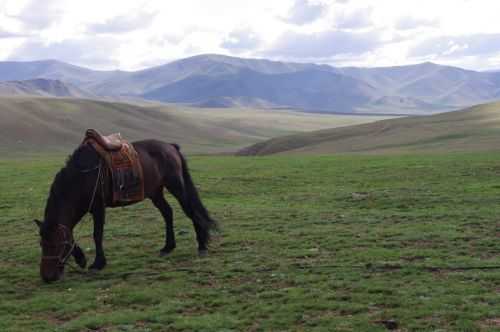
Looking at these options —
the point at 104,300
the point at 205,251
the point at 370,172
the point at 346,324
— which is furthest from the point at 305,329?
the point at 370,172

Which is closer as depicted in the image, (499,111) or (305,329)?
(305,329)

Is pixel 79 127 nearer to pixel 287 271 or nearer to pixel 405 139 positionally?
pixel 405 139

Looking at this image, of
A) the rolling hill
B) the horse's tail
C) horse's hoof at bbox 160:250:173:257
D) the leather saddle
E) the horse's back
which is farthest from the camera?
the rolling hill

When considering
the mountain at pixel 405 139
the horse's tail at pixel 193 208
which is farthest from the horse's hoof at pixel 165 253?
the mountain at pixel 405 139

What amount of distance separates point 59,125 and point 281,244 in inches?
6047

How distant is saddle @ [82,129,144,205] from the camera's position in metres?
11.2

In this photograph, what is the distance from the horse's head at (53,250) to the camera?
10.4 m

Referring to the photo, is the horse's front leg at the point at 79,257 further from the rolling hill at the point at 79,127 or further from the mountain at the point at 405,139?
the rolling hill at the point at 79,127

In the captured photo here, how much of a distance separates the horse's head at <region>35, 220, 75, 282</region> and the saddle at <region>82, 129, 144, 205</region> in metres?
1.26

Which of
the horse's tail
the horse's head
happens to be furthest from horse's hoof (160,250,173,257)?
the horse's head

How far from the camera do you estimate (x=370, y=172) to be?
2864cm

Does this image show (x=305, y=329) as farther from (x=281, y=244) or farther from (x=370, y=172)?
(x=370, y=172)

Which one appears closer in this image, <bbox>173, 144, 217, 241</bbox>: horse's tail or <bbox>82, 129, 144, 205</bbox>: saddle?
<bbox>82, 129, 144, 205</bbox>: saddle

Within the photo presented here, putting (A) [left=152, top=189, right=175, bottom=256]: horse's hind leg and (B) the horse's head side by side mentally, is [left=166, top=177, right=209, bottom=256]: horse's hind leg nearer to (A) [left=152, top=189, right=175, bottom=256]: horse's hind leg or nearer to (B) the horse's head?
(A) [left=152, top=189, right=175, bottom=256]: horse's hind leg
